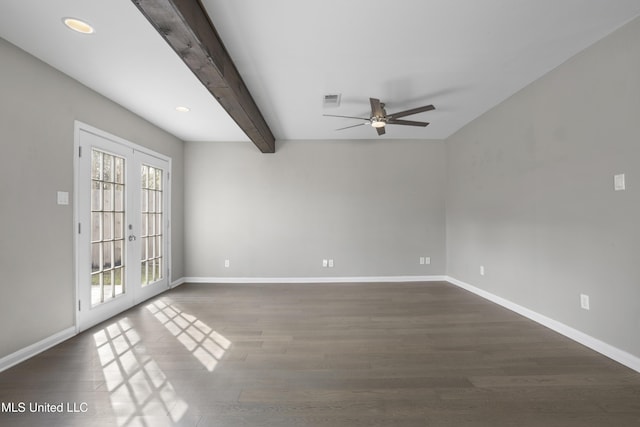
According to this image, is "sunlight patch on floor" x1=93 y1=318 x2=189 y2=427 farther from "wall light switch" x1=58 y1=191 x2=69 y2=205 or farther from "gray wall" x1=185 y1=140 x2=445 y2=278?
"gray wall" x1=185 y1=140 x2=445 y2=278

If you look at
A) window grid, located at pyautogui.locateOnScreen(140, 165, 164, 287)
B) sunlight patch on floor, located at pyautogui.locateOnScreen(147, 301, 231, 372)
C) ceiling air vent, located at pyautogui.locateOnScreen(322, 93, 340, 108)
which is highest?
ceiling air vent, located at pyautogui.locateOnScreen(322, 93, 340, 108)

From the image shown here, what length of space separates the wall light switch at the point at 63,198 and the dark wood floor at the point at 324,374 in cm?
133

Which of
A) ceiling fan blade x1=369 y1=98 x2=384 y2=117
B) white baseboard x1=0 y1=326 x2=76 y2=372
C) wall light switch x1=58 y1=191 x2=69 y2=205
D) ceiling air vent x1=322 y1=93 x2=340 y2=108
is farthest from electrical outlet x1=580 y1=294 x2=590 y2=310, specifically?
wall light switch x1=58 y1=191 x2=69 y2=205

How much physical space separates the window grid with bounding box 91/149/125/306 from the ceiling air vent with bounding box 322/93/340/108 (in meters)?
2.67

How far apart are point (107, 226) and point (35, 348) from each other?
1353mm

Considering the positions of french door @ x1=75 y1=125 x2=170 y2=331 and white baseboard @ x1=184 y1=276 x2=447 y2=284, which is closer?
french door @ x1=75 y1=125 x2=170 y2=331

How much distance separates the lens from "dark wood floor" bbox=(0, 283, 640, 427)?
5.39 ft

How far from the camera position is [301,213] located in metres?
5.00

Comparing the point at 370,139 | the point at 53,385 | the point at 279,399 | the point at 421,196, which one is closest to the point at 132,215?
the point at 53,385

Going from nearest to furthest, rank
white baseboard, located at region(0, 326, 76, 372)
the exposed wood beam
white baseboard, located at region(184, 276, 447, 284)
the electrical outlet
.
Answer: the exposed wood beam → white baseboard, located at region(0, 326, 76, 372) → the electrical outlet → white baseboard, located at region(184, 276, 447, 284)

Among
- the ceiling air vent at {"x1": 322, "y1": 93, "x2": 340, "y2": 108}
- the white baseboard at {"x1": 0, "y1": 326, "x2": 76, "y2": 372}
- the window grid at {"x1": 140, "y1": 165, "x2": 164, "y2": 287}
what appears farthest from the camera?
the window grid at {"x1": 140, "y1": 165, "x2": 164, "y2": 287}

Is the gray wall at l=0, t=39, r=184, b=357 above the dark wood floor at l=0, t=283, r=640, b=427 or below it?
above

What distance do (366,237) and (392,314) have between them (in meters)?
1.86

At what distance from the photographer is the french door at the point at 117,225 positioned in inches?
113
